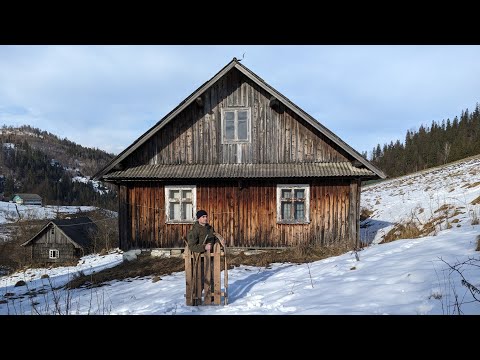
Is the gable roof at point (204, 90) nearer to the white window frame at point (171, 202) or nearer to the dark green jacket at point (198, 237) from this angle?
the white window frame at point (171, 202)

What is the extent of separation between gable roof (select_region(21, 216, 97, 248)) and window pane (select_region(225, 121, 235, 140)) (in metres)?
30.5

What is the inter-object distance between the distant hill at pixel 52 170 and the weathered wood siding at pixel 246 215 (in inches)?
3541

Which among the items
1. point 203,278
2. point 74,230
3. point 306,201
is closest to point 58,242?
point 74,230

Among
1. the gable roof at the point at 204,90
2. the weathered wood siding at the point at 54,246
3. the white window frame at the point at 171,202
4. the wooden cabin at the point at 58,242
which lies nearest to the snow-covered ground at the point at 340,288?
the white window frame at the point at 171,202

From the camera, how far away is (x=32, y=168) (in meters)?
140

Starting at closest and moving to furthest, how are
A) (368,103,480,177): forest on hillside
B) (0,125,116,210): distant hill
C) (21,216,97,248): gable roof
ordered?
(21,216,97,248): gable roof → (368,103,480,177): forest on hillside → (0,125,116,210): distant hill

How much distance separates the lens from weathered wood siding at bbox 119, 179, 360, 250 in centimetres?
1273

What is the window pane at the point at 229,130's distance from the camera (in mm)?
13242

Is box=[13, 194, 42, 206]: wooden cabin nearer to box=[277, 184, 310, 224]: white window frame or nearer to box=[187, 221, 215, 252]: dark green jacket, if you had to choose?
box=[277, 184, 310, 224]: white window frame

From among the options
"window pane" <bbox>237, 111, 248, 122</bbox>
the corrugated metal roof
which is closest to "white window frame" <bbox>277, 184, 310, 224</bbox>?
the corrugated metal roof

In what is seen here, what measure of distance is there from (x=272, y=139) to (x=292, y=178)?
1.85 m

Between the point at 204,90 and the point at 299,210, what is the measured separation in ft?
20.6

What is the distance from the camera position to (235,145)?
43.2ft
